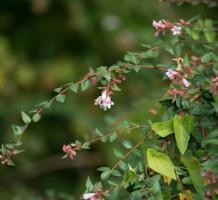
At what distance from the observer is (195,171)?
1206 millimetres

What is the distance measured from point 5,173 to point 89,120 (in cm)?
67

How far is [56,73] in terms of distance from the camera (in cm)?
386

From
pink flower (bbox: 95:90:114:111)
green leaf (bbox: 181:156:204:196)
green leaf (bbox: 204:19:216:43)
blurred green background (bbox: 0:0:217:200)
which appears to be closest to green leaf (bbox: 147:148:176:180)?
green leaf (bbox: 181:156:204:196)

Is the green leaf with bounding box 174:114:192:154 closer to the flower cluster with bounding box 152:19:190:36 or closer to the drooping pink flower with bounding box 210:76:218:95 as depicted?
the drooping pink flower with bounding box 210:76:218:95

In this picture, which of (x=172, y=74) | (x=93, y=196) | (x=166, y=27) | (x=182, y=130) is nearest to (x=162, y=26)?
(x=166, y=27)

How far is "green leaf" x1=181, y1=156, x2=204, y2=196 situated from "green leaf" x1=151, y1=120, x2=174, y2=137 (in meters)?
0.06

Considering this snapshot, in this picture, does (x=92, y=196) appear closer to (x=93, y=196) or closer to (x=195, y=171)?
(x=93, y=196)

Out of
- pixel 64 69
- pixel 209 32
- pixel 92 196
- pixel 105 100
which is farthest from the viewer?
pixel 64 69

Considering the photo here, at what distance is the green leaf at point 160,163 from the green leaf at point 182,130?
3 centimetres

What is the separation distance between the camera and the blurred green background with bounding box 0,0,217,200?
3.73 meters

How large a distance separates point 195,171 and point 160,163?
7cm

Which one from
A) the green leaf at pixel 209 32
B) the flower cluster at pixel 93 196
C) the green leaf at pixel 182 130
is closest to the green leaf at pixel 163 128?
the green leaf at pixel 182 130

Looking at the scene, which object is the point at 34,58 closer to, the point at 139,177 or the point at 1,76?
the point at 1,76

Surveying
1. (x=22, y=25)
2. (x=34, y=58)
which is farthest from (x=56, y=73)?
(x=22, y=25)
